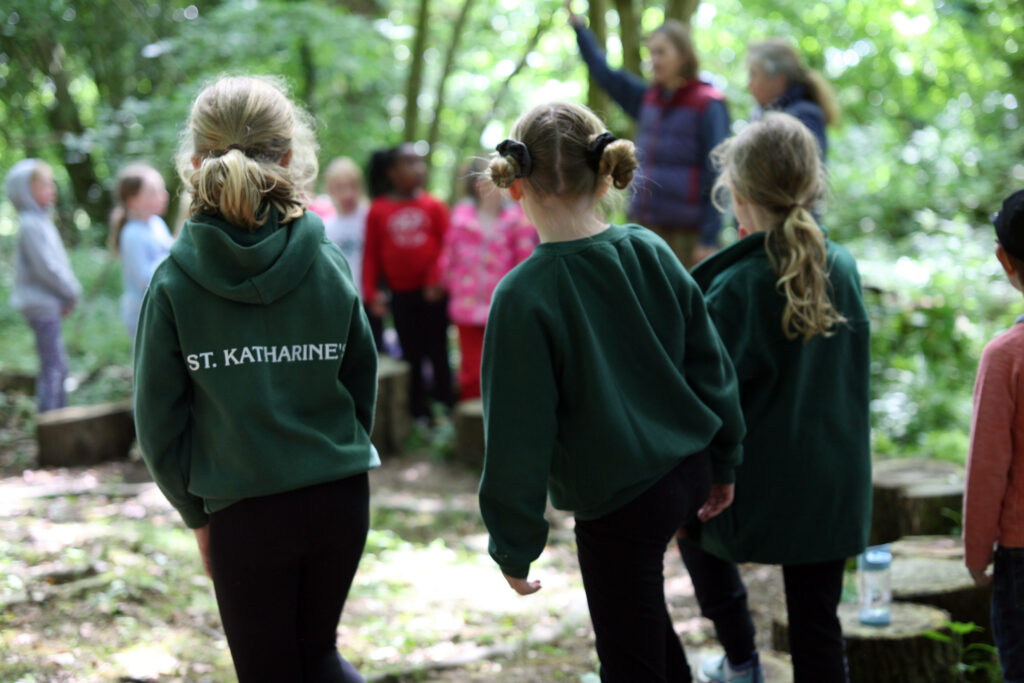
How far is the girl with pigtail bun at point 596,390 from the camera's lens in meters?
2.12

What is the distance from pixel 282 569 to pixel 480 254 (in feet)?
15.3

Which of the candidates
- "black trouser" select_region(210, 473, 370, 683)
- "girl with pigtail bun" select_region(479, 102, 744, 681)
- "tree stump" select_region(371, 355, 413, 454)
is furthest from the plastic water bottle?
"tree stump" select_region(371, 355, 413, 454)

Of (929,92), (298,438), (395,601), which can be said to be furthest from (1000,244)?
(929,92)

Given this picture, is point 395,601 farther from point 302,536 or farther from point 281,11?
point 281,11

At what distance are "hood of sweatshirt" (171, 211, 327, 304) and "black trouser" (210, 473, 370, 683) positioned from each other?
0.49 m

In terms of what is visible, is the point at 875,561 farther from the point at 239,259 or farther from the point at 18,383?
the point at 18,383

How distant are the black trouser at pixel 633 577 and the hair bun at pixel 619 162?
713 millimetres

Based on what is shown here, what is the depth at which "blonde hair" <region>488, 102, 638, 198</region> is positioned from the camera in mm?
2225

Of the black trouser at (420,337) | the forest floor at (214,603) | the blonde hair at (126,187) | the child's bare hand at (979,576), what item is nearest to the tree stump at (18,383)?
the blonde hair at (126,187)

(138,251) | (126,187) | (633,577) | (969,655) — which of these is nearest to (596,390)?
(633,577)

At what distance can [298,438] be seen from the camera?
2229mm

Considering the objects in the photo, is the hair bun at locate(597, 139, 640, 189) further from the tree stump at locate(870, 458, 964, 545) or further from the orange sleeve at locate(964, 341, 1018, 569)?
the tree stump at locate(870, 458, 964, 545)

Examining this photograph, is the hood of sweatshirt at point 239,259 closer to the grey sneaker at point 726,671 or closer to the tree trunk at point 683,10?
the grey sneaker at point 726,671

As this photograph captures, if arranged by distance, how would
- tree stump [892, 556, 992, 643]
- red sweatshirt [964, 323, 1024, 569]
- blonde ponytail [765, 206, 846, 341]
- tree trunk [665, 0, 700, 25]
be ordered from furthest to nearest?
1. tree trunk [665, 0, 700, 25]
2. tree stump [892, 556, 992, 643]
3. blonde ponytail [765, 206, 846, 341]
4. red sweatshirt [964, 323, 1024, 569]
